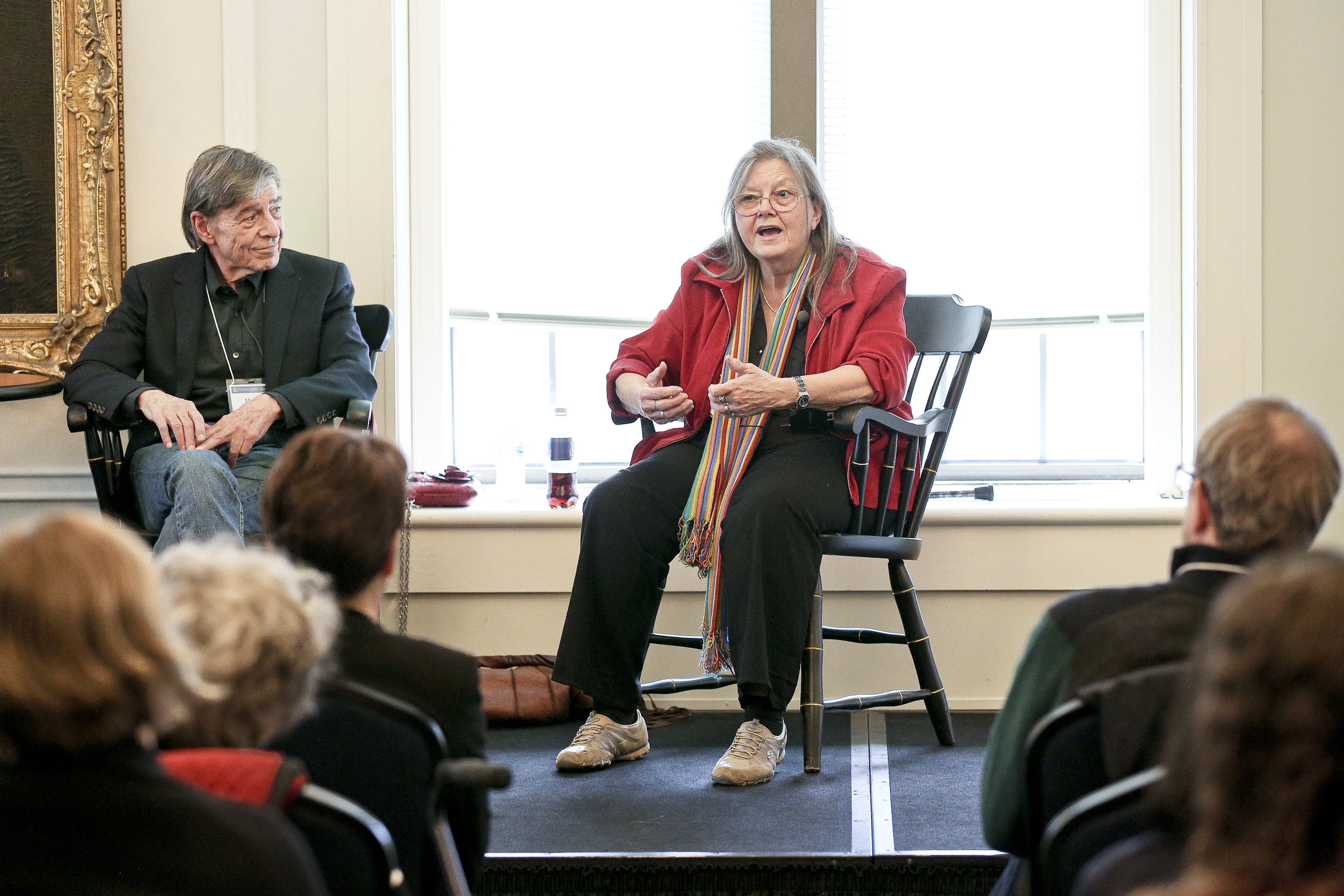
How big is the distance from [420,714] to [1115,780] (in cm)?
63

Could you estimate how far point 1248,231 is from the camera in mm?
3279

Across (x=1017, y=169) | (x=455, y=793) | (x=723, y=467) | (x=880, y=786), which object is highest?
(x=1017, y=169)

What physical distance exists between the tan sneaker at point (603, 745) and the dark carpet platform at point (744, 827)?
0.07 feet

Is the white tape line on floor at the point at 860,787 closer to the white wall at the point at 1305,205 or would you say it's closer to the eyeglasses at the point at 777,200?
the eyeglasses at the point at 777,200

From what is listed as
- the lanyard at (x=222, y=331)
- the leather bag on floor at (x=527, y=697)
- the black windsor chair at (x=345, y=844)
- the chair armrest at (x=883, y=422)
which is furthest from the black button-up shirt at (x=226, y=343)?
the black windsor chair at (x=345, y=844)

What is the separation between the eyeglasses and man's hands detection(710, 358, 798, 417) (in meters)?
0.42

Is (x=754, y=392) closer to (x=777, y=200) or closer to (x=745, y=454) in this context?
(x=745, y=454)

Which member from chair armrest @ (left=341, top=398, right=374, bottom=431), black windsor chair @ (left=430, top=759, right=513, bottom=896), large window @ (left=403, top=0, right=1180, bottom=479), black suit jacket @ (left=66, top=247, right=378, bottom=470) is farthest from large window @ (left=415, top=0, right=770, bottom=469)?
black windsor chair @ (left=430, top=759, right=513, bottom=896)

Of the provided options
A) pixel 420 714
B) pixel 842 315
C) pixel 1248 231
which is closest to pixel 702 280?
pixel 842 315

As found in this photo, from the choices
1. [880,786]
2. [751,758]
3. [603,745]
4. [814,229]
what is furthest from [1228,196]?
[603,745]

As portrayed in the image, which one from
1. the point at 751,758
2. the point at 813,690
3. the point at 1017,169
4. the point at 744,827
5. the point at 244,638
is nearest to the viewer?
the point at 244,638

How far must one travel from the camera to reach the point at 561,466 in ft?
11.0

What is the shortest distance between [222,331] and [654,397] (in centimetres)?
104

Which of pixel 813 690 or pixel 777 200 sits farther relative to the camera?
pixel 777 200
